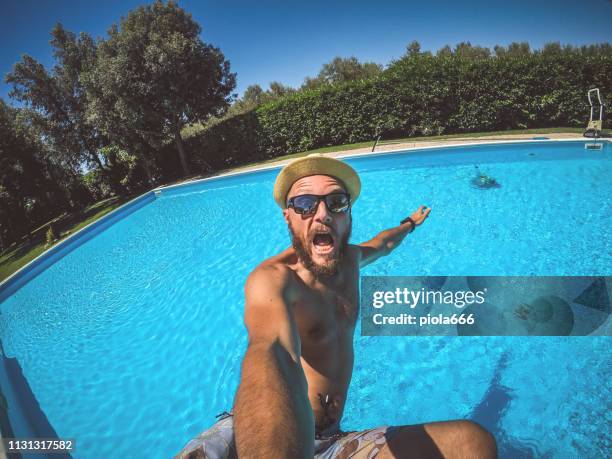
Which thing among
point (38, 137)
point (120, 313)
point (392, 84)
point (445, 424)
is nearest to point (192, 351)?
point (120, 313)

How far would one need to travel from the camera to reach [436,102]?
14.1 m

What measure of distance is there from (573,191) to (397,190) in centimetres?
447

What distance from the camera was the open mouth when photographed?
2238mm

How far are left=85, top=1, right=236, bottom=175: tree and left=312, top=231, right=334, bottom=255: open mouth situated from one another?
1728 cm

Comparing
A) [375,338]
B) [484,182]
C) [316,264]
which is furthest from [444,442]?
[484,182]

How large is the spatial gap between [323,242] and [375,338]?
3.02 metres

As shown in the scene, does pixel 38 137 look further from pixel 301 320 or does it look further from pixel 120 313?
pixel 301 320

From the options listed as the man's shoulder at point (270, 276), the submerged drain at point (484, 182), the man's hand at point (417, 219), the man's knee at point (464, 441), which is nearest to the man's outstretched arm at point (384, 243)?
the man's hand at point (417, 219)

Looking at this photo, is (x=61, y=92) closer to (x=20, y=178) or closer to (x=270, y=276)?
(x=20, y=178)

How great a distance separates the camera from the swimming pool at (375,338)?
3678 mm

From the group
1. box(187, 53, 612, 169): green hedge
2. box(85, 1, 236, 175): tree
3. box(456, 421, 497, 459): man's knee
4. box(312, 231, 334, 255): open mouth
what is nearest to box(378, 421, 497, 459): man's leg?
box(456, 421, 497, 459): man's knee

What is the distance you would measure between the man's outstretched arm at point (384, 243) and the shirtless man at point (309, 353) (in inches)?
3.6

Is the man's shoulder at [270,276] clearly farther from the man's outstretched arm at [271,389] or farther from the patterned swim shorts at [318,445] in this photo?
the patterned swim shorts at [318,445]

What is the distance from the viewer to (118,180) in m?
19.5
